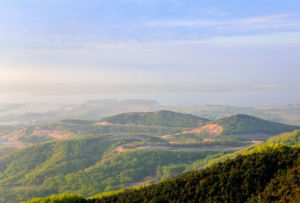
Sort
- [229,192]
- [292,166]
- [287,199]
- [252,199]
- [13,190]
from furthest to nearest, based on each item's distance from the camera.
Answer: [13,190], [292,166], [229,192], [252,199], [287,199]

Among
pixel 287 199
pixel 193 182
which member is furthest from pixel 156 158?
pixel 287 199

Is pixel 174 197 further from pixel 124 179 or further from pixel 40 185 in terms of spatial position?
pixel 40 185

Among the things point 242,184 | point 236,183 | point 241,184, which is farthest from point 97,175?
point 242,184

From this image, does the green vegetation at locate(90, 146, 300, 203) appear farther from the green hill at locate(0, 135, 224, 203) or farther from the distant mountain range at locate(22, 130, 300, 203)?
the green hill at locate(0, 135, 224, 203)

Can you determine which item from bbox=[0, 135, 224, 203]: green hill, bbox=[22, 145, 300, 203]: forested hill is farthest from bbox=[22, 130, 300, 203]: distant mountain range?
bbox=[0, 135, 224, 203]: green hill

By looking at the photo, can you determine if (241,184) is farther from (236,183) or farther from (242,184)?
(236,183)

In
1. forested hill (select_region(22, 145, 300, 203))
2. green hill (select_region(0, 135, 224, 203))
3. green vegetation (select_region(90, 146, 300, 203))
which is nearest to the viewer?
forested hill (select_region(22, 145, 300, 203))

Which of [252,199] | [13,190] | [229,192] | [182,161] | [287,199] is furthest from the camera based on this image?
[182,161]

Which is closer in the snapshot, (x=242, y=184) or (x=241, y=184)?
(x=242, y=184)
